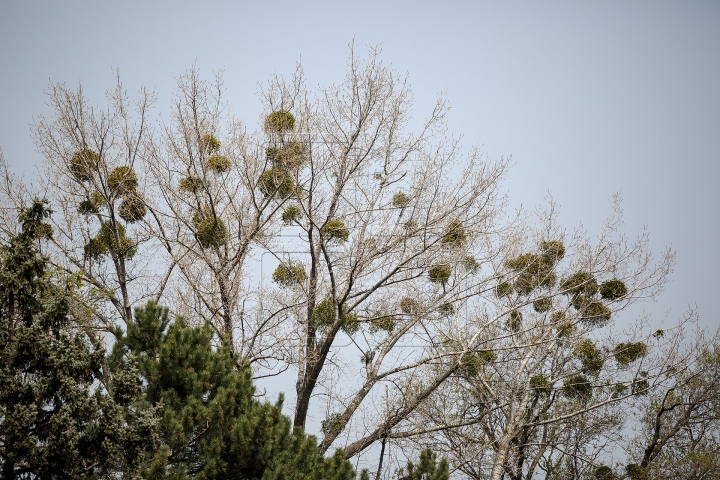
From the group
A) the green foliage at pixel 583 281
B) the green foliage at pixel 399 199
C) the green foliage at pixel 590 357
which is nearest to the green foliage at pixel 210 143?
the green foliage at pixel 399 199

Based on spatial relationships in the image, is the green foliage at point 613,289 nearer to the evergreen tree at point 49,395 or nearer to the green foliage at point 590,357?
the green foliage at point 590,357

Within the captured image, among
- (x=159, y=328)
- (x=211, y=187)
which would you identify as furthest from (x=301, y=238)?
(x=159, y=328)

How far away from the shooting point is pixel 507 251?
1031 centimetres

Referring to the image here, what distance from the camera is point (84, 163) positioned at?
1012 cm

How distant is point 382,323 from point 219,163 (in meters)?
4.09

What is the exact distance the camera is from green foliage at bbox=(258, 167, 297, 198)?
9.95 m

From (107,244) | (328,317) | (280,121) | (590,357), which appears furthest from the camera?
(590,357)

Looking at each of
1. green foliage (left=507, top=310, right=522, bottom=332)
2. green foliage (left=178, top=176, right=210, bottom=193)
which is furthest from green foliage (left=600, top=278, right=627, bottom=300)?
Answer: green foliage (left=178, top=176, right=210, bottom=193)

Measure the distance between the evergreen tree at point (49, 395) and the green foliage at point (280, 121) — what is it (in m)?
4.14

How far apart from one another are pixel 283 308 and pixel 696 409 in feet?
31.0

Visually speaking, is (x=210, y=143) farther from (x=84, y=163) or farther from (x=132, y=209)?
(x=84, y=163)

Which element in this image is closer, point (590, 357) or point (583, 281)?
point (583, 281)

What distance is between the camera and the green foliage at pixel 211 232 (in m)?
10.1

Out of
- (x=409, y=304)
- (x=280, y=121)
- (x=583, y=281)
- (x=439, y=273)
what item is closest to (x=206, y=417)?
(x=409, y=304)
